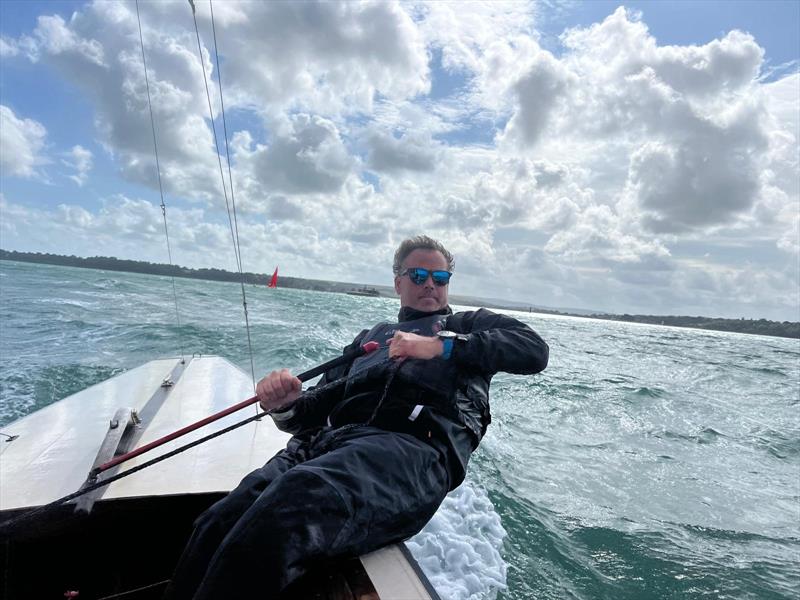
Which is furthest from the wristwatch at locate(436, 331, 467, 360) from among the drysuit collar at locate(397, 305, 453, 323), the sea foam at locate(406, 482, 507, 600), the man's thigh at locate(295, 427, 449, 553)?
the sea foam at locate(406, 482, 507, 600)

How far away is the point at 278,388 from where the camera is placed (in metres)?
2.25

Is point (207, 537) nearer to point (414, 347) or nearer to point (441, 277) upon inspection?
point (414, 347)

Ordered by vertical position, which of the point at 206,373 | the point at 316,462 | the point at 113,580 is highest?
the point at 316,462

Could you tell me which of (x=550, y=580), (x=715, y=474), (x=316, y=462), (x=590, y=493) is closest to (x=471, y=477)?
(x=590, y=493)

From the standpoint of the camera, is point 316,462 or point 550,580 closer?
point 316,462

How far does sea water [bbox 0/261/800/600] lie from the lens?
3447 millimetres

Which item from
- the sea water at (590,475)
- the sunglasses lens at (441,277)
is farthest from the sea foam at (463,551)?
the sunglasses lens at (441,277)

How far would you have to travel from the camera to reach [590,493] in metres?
4.97

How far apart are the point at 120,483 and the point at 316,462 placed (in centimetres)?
149

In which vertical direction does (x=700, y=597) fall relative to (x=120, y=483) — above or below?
below

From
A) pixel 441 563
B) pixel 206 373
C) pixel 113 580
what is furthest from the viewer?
pixel 206 373

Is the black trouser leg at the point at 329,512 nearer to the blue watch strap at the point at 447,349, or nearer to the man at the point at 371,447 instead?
the man at the point at 371,447

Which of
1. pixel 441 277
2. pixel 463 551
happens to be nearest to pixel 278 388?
pixel 441 277

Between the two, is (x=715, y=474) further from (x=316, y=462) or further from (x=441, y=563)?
(x=316, y=462)
